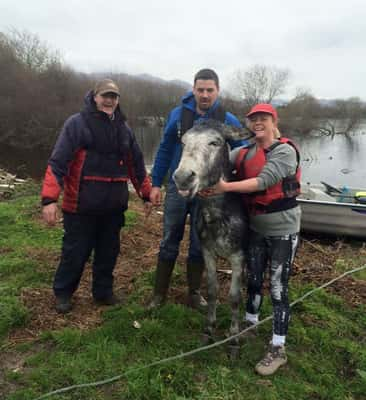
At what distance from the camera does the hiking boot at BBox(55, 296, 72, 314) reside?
425 centimetres

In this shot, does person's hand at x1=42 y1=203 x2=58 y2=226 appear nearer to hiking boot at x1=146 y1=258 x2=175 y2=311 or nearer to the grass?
Result: the grass

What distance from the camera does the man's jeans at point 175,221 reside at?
13.4 feet

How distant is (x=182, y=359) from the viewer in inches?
136

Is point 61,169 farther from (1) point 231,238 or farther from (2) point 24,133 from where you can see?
(2) point 24,133

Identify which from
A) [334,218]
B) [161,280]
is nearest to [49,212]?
[161,280]

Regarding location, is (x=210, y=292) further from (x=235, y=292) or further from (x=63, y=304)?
(x=63, y=304)

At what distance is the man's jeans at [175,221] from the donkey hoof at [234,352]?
124 cm

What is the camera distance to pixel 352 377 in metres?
3.45

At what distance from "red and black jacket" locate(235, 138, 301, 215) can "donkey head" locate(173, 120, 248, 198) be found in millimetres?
235

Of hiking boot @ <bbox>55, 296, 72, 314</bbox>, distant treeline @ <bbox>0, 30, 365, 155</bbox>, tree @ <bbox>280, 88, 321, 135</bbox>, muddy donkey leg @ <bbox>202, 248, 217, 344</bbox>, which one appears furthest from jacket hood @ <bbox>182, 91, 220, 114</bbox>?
tree @ <bbox>280, 88, 321, 135</bbox>

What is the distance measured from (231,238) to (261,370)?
1.39 meters

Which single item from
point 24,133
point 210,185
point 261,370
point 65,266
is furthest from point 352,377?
point 24,133

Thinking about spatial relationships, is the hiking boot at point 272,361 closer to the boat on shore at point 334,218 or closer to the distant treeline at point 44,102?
the boat on shore at point 334,218

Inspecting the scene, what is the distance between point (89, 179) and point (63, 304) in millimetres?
1720
